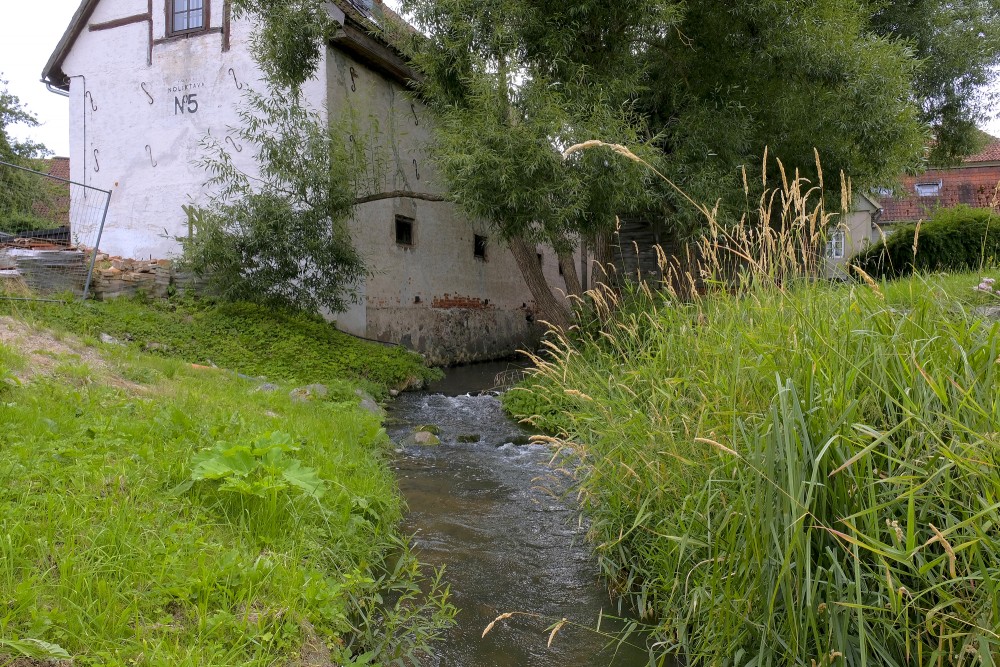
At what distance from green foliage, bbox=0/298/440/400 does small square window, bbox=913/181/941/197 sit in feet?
85.2

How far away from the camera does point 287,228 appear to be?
384 inches

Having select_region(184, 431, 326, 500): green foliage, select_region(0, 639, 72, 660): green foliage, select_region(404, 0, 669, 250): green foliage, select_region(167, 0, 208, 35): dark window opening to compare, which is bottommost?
select_region(0, 639, 72, 660): green foliage

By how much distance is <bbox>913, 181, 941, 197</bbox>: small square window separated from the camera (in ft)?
91.4

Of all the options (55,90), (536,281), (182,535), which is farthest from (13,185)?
(182,535)

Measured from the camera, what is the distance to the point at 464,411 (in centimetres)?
841

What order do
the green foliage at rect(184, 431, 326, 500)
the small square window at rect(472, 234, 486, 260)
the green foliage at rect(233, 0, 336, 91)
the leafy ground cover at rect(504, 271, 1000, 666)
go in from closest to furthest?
the leafy ground cover at rect(504, 271, 1000, 666) → the green foliage at rect(184, 431, 326, 500) → the green foliage at rect(233, 0, 336, 91) → the small square window at rect(472, 234, 486, 260)

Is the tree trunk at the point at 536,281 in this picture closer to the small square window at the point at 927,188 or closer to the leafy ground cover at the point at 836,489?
the leafy ground cover at the point at 836,489

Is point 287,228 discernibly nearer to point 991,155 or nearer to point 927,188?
point 927,188

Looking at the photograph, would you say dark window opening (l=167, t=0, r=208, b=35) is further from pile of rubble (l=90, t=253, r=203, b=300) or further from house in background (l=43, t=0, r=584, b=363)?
pile of rubble (l=90, t=253, r=203, b=300)

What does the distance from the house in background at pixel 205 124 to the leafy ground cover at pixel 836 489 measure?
9048 millimetres

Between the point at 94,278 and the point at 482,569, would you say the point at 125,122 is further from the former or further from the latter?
the point at 482,569

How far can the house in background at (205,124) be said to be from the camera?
1155 cm

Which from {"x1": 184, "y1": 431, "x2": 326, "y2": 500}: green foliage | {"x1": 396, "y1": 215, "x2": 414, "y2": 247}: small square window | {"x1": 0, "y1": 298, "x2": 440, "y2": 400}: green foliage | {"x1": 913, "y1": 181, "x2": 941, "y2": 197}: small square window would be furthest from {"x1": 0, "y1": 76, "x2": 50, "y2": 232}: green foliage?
{"x1": 913, "y1": 181, "x2": 941, "y2": 197}: small square window

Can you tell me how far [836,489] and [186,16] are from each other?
13662 millimetres
